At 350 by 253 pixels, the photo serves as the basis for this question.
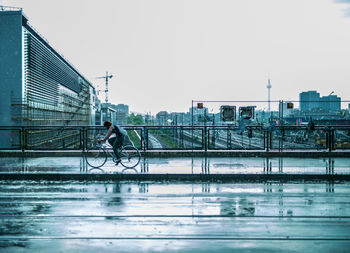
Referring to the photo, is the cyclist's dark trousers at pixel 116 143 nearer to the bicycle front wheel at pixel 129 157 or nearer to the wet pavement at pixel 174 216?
the bicycle front wheel at pixel 129 157

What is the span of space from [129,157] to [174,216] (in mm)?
6207

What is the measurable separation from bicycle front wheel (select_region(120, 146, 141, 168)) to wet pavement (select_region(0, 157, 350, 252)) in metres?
1.38

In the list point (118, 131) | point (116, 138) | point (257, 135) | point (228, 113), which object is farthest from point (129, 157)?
point (228, 113)

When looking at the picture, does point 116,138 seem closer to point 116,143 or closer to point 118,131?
point 116,143

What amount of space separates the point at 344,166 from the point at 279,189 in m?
4.77

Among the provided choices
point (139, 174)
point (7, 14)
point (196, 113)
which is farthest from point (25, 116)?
point (139, 174)

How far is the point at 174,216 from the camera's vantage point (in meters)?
6.29

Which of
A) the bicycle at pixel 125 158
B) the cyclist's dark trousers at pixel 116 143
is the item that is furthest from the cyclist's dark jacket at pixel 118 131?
the bicycle at pixel 125 158

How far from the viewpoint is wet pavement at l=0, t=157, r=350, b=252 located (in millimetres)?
4898

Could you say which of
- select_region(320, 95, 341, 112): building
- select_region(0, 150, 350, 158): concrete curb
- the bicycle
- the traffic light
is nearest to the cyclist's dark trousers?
the bicycle

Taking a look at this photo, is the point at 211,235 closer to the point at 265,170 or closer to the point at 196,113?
the point at 265,170

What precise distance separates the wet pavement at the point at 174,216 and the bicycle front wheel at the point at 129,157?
4.52 ft

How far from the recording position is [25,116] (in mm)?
27688

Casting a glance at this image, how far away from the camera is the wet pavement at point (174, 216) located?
4898mm
